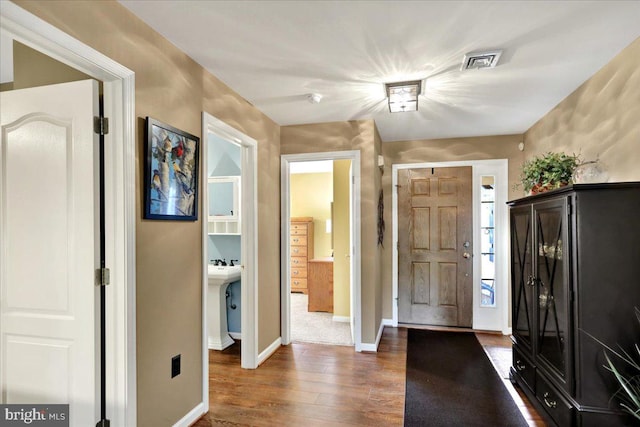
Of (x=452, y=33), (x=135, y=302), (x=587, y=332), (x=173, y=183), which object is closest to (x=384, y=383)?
(x=587, y=332)

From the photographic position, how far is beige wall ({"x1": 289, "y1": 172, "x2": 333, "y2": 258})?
7.36 metres

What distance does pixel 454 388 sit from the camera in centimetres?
286

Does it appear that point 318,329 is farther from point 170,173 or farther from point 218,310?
point 170,173

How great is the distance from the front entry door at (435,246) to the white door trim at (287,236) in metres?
1.14

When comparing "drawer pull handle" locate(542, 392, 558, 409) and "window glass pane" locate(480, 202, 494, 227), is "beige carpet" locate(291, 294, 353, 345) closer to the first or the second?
"drawer pull handle" locate(542, 392, 558, 409)

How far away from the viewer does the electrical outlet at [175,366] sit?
2139mm

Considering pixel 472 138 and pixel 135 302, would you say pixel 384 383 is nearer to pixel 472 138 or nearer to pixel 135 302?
pixel 135 302

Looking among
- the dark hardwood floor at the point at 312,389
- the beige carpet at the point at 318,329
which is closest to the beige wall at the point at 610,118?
the dark hardwood floor at the point at 312,389

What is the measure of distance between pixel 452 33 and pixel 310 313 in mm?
4212

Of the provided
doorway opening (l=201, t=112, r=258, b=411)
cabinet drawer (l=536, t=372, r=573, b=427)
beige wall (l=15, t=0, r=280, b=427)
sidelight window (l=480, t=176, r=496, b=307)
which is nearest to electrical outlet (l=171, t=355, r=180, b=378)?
beige wall (l=15, t=0, r=280, b=427)

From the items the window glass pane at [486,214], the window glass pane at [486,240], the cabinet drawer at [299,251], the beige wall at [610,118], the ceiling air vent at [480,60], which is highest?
the ceiling air vent at [480,60]

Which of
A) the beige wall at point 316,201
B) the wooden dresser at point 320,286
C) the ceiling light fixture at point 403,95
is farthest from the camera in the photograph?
the beige wall at point 316,201

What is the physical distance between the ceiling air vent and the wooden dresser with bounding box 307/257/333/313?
3441mm

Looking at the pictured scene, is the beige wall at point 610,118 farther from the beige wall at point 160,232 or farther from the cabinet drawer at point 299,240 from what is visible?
the cabinet drawer at point 299,240
